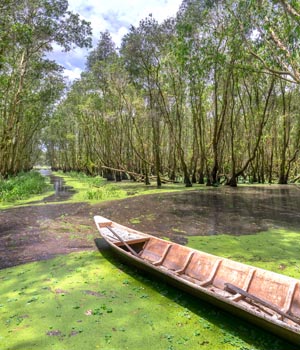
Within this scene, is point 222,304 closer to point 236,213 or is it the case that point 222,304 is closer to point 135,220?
point 135,220

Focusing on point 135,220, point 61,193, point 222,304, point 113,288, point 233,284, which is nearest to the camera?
point 222,304

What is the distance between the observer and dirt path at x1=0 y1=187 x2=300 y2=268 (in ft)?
21.2

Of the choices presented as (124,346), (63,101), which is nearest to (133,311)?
(124,346)

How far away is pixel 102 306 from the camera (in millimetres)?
3594

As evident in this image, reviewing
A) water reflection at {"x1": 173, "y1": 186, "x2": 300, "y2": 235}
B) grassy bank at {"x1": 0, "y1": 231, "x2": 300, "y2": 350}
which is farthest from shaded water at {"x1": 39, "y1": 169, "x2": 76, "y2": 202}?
grassy bank at {"x1": 0, "y1": 231, "x2": 300, "y2": 350}

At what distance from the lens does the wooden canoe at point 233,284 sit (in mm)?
2842

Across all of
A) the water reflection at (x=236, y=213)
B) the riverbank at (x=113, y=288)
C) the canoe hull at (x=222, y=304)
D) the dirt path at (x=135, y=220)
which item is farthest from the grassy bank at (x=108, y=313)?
the water reflection at (x=236, y=213)

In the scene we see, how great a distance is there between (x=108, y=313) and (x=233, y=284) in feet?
5.36

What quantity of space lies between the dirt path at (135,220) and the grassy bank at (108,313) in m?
1.31

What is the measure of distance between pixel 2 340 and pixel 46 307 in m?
0.70

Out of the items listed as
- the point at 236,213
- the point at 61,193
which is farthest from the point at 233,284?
the point at 61,193

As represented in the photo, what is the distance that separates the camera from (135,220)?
30.2 ft

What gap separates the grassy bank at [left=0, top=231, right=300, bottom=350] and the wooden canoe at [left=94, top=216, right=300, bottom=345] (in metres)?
0.22

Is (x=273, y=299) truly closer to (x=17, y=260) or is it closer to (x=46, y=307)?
(x=46, y=307)
